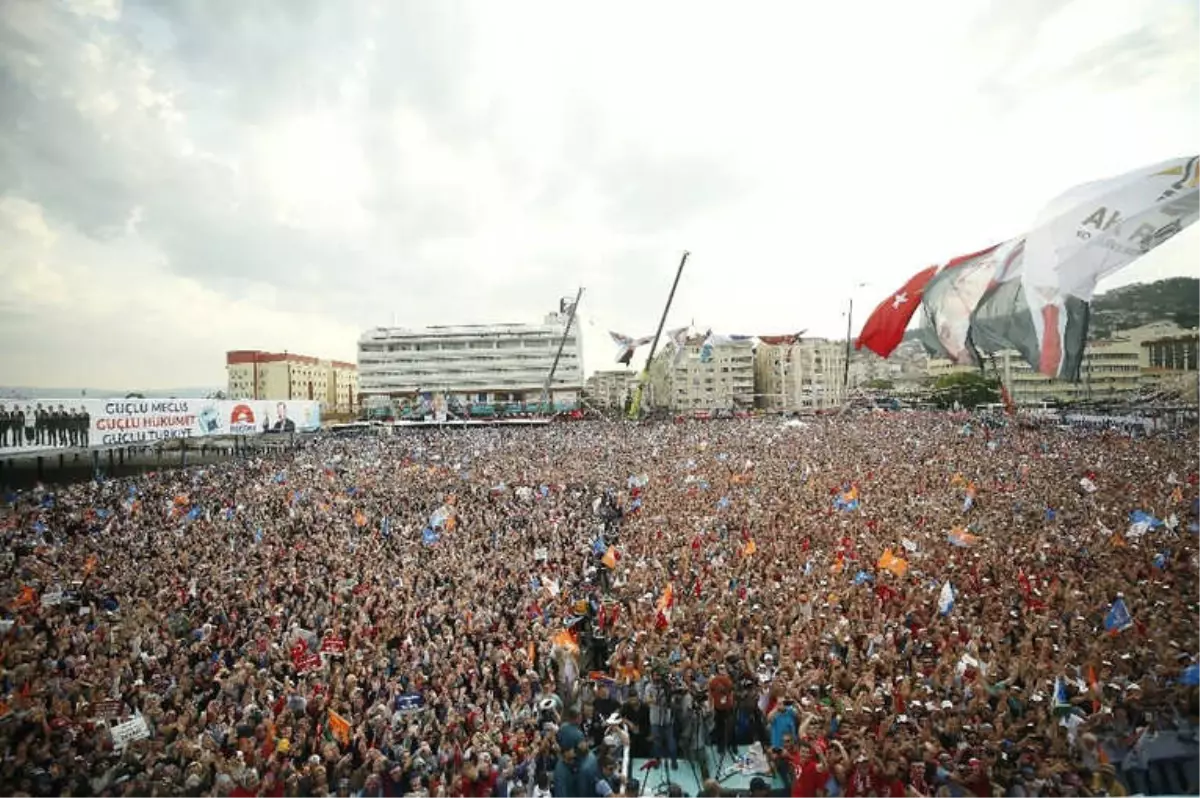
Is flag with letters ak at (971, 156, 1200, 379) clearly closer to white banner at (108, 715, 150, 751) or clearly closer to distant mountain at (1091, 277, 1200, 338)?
white banner at (108, 715, 150, 751)

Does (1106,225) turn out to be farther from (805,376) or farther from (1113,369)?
(805,376)

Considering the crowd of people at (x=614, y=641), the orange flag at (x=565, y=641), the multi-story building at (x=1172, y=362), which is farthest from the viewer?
the multi-story building at (x=1172, y=362)

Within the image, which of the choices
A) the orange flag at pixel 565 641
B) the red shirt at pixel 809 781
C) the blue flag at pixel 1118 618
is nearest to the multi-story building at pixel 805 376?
the blue flag at pixel 1118 618

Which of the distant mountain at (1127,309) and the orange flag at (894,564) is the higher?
the distant mountain at (1127,309)

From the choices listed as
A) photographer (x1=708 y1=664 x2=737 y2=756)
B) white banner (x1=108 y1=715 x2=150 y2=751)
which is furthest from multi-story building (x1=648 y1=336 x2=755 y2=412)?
white banner (x1=108 y1=715 x2=150 y2=751)

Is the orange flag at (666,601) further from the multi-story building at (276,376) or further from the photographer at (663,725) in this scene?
the multi-story building at (276,376)

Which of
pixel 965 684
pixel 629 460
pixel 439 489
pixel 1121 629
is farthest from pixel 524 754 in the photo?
pixel 629 460
